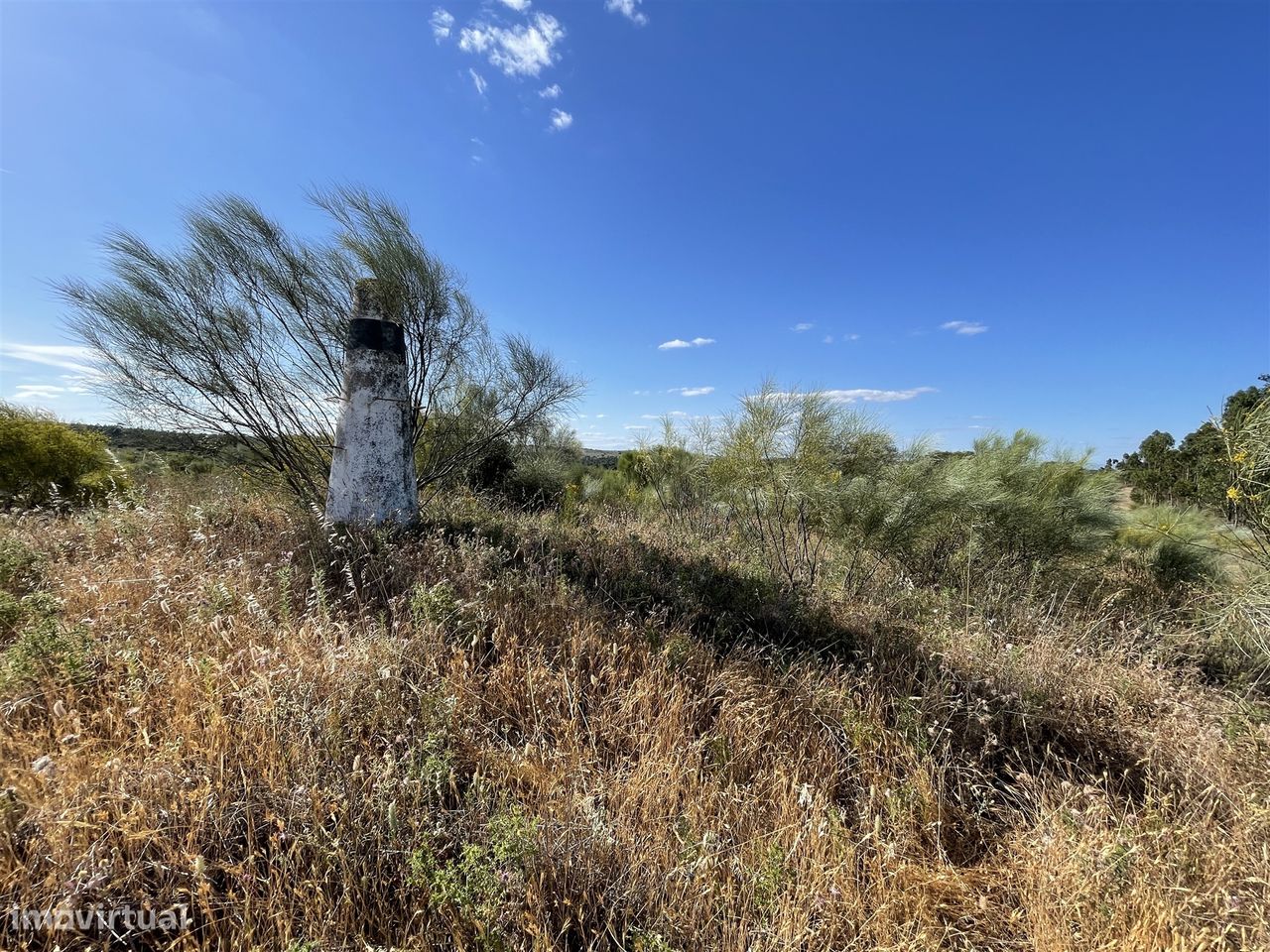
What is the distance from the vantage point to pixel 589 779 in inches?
67.7

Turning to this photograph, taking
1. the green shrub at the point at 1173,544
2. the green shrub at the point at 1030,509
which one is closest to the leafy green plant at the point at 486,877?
the green shrub at the point at 1030,509

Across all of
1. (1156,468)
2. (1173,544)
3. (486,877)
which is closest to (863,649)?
(486,877)

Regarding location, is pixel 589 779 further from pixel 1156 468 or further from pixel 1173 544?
pixel 1156 468

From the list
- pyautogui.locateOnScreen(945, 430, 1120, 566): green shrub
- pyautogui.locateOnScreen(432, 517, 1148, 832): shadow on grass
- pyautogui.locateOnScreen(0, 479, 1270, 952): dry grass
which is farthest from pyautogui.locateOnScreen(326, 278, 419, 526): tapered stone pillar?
pyautogui.locateOnScreen(945, 430, 1120, 566): green shrub

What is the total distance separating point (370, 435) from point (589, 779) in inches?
142

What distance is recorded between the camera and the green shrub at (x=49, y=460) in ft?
20.3

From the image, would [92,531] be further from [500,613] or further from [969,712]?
[969,712]

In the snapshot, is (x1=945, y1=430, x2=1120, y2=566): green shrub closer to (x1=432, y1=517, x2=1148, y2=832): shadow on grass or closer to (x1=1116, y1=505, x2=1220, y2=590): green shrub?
(x1=1116, y1=505, x2=1220, y2=590): green shrub

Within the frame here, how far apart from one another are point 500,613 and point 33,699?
1.72 metres

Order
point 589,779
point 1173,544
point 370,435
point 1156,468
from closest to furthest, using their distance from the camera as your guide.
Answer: point 589,779, point 370,435, point 1173,544, point 1156,468

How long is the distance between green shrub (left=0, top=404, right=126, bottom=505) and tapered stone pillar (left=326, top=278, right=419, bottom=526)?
449cm

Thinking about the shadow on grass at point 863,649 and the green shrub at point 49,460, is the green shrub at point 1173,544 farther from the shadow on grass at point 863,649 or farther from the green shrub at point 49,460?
the green shrub at point 49,460

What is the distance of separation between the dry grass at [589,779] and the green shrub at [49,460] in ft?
17.7

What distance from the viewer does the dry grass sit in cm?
123
